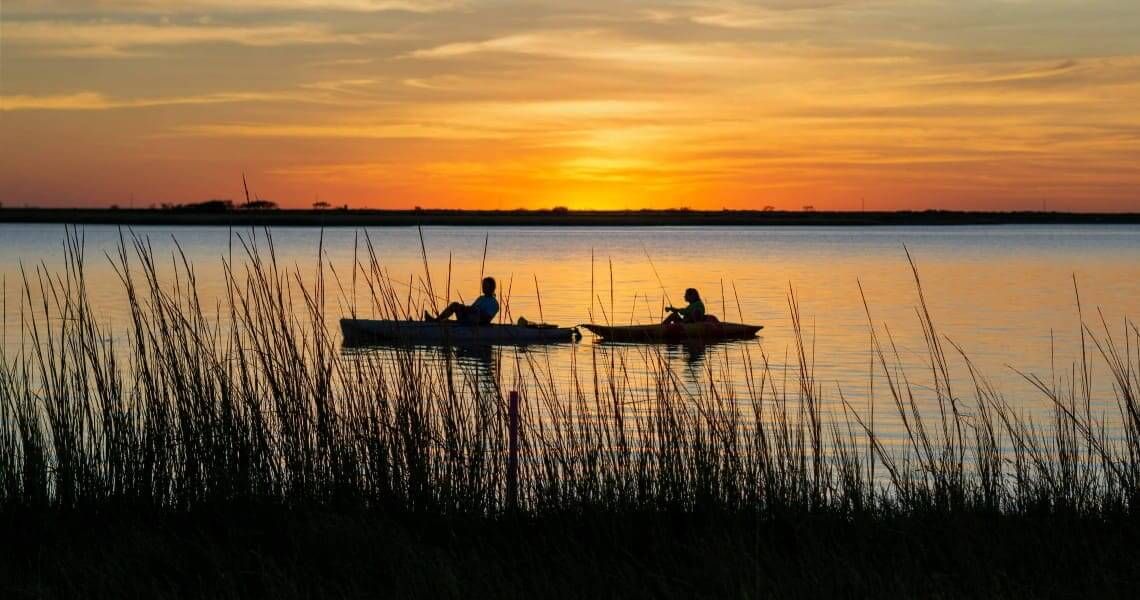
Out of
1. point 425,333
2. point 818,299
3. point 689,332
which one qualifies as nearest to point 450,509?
point 425,333

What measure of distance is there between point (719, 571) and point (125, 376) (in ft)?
40.9

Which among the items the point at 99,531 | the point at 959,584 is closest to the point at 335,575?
the point at 99,531

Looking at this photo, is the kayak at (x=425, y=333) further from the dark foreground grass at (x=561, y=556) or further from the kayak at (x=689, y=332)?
the dark foreground grass at (x=561, y=556)

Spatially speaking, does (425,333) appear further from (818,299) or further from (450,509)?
(818,299)

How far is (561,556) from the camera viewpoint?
538cm

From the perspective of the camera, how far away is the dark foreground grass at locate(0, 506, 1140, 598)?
4.95 m

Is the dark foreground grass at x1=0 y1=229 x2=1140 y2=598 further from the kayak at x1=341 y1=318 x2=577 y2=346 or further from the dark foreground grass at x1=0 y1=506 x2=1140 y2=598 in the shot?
the kayak at x1=341 y1=318 x2=577 y2=346

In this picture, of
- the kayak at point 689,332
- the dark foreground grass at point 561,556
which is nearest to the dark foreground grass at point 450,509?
the dark foreground grass at point 561,556

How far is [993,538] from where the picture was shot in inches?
224

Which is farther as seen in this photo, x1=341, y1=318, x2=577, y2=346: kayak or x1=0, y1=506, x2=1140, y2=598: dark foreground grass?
x1=341, y1=318, x2=577, y2=346: kayak

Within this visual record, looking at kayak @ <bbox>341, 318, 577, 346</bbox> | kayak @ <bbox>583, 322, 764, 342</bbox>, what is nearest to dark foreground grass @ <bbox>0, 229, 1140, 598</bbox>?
kayak @ <bbox>341, 318, 577, 346</bbox>

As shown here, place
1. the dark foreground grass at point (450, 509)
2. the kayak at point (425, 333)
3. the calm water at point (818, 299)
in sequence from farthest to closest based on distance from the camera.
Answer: the calm water at point (818, 299), the kayak at point (425, 333), the dark foreground grass at point (450, 509)

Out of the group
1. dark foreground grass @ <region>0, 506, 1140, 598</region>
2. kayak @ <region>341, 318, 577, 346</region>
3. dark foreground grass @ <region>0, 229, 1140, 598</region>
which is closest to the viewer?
dark foreground grass @ <region>0, 506, 1140, 598</region>

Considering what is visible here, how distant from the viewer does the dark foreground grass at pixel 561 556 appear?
495 centimetres
